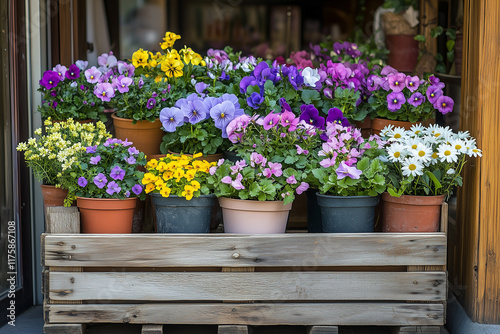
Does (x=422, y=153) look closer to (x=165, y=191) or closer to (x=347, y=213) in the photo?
(x=347, y=213)

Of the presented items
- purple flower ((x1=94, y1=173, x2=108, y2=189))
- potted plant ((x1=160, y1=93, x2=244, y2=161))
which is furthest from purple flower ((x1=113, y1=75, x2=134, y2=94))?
purple flower ((x1=94, y1=173, x2=108, y2=189))

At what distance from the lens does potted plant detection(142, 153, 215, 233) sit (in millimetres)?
2225

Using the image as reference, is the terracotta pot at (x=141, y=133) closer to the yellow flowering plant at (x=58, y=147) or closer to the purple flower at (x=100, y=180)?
the yellow flowering plant at (x=58, y=147)

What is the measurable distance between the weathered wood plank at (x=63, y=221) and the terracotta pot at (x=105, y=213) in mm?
49

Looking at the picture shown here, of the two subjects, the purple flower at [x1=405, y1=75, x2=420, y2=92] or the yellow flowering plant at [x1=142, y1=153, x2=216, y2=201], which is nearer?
the yellow flowering plant at [x1=142, y1=153, x2=216, y2=201]

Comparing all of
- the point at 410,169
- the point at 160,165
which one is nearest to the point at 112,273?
the point at 160,165

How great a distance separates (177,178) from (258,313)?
0.58 metres

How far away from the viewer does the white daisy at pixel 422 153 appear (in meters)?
2.18

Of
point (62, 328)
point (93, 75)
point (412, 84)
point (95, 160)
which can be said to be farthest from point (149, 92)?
point (412, 84)

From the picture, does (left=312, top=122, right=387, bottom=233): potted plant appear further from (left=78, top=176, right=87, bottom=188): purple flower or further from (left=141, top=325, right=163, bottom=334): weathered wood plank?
(left=78, top=176, right=87, bottom=188): purple flower

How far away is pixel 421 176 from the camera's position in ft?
7.38

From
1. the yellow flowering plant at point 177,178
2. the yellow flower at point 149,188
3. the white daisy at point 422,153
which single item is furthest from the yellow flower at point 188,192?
the white daisy at point 422,153

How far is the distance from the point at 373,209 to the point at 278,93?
651mm

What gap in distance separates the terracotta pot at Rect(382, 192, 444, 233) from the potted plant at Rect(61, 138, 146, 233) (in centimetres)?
97
